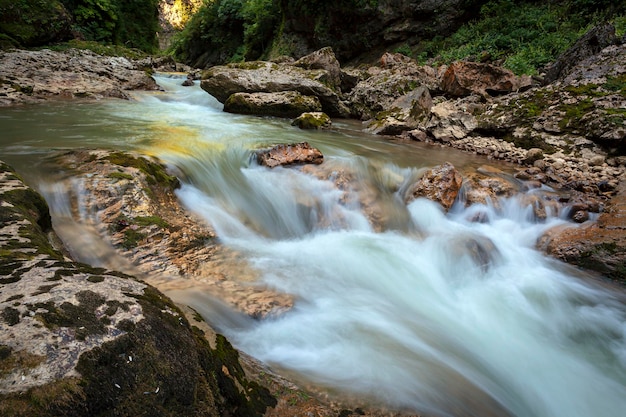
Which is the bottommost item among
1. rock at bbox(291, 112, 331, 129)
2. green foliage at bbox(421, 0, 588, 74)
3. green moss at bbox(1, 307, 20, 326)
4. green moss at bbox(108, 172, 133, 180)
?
green moss at bbox(108, 172, 133, 180)

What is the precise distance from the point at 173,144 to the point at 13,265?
4691 mm

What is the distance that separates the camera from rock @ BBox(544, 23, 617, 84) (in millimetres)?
8719

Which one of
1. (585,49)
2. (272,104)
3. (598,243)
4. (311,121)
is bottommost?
(598,243)

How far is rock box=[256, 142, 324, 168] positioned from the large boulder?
16.7 feet

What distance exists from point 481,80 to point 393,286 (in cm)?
903

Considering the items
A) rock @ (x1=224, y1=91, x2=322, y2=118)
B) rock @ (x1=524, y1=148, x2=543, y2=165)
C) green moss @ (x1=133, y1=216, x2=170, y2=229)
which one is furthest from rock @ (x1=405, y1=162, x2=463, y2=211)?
rock @ (x1=224, y1=91, x2=322, y2=118)

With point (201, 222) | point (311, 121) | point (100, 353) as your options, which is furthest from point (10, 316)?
point (311, 121)

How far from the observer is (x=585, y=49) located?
9055 mm

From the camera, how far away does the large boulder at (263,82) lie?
10570mm

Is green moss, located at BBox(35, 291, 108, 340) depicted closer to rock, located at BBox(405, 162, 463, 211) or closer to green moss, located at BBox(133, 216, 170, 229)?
green moss, located at BBox(133, 216, 170, 229)

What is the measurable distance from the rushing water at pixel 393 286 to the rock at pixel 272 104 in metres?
3.01

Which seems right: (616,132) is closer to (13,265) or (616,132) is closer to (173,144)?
(173,144)

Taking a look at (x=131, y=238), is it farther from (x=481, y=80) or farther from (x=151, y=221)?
(x=481, y=80)

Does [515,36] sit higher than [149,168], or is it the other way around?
[515,36]
